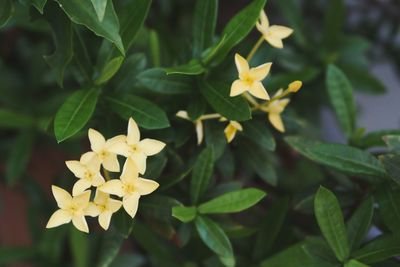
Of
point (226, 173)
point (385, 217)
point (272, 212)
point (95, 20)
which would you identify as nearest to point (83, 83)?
point (95, 20)

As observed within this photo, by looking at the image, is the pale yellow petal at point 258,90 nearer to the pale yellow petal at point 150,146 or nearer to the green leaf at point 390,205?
the pale yellow petal at point 150,146

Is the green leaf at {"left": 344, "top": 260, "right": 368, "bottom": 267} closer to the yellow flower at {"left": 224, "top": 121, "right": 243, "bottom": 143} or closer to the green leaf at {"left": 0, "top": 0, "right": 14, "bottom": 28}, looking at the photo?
the yellow flower at {"left": 224, "top": 121, "right": 243, "bottom": 143}

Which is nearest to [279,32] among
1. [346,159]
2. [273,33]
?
[273,33]

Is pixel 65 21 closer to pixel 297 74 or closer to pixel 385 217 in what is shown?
pixel 297 74

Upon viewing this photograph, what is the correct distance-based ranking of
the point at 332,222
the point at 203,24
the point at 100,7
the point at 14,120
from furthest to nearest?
the point at 14,120
the point at 203,24
the point at 332,222
the point at 100,7

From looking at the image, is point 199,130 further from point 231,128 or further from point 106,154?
point 106,154

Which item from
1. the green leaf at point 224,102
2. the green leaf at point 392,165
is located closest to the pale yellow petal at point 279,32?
the green leaf at point 224,102

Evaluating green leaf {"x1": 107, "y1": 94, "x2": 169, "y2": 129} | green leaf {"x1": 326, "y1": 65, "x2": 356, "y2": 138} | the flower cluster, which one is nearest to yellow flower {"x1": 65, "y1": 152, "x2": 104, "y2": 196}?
the flower cluster

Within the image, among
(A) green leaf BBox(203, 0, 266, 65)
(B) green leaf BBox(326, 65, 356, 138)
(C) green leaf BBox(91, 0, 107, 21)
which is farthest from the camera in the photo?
(B) green leaf BBox(326, 65, 356, 138)
